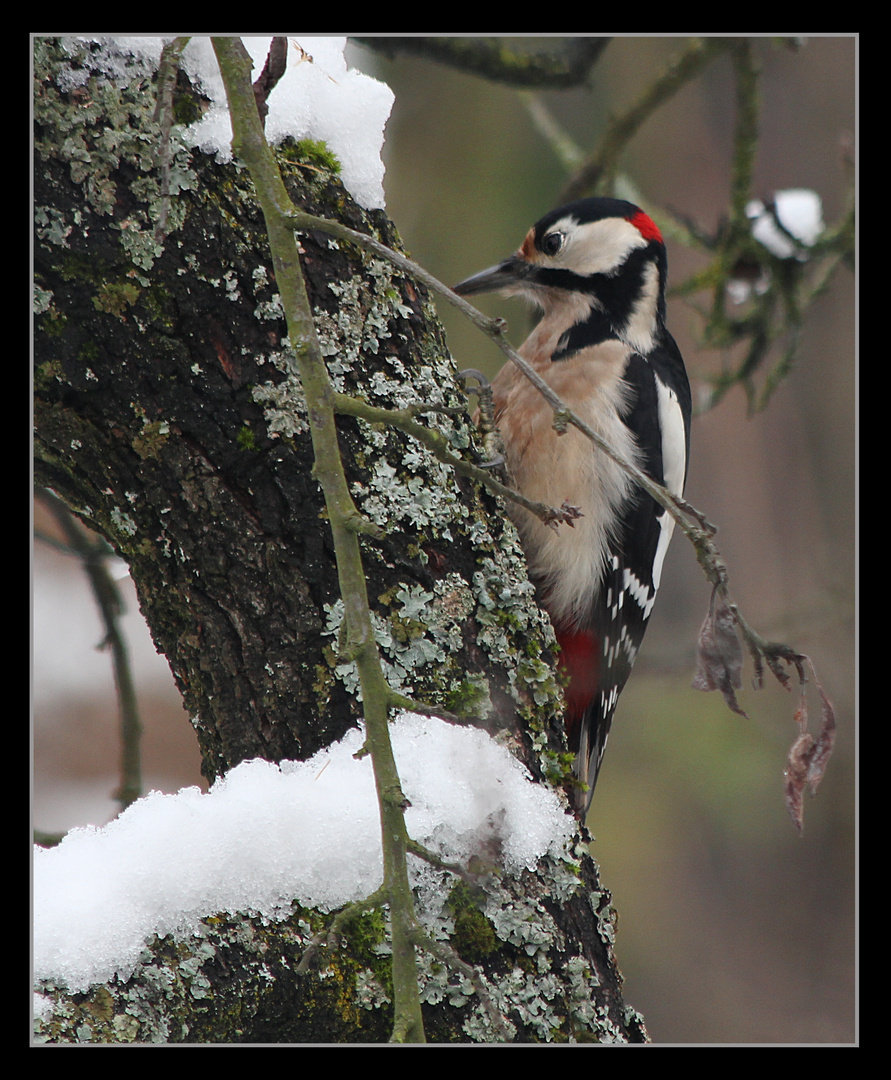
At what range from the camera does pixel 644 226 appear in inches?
92.4

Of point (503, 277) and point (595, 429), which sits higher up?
point (503, 277)

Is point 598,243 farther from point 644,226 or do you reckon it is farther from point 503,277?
point 503,277

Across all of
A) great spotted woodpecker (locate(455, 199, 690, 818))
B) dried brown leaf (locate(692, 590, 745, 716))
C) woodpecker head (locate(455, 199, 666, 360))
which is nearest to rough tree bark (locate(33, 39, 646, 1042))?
dried brown leaf (locate(692, 590, 745, 716))

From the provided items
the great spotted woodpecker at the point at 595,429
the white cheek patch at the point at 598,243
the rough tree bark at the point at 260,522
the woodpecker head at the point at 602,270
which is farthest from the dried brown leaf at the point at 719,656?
the white cheek patch at the point at 598,243

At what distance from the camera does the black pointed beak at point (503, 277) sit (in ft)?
7.91

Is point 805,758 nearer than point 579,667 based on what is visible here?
Yes

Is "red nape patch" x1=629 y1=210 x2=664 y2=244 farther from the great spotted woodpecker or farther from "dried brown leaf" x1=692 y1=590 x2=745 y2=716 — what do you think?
"dried brown leaf" x1=692 y1=590 x2=745 y2=716

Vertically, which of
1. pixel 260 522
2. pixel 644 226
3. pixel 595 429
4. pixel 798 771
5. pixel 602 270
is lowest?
pixel 798 771

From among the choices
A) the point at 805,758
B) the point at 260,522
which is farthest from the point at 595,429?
the point at 805,758

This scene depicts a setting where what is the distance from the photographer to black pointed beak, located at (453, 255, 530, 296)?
7.91 ft

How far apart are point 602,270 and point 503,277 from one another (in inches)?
9.7

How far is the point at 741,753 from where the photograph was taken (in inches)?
196

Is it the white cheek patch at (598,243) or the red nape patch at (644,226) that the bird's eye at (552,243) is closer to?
the white cheek patch at (598,243)
